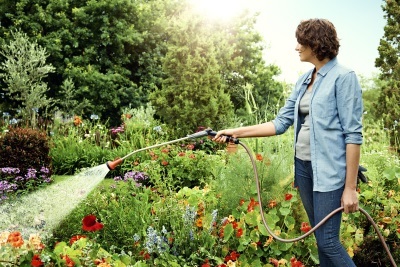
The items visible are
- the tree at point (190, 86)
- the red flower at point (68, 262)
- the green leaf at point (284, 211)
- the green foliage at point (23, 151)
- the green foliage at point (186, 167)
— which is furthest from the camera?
the tree at point (190, 86)

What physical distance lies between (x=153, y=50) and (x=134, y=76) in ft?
3.50

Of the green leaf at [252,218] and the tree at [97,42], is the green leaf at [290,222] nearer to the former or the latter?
the green leaf at [252,218]

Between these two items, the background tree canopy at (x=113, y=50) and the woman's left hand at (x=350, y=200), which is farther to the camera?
the background tree canopy at (x=113, y=50)

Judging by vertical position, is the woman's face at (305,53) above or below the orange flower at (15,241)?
above

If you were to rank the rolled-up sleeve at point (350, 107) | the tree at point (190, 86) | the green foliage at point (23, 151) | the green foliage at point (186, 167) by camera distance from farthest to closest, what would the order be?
the tree at point (190, 86)
the green foliage at point (23, 151)
the green foliage at point (186, 167)
the rolled-up sleeve at point (350, 107)

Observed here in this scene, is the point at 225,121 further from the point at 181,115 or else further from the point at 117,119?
the point at 117,119

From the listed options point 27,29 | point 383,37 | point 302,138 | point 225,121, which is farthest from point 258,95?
point 302,138

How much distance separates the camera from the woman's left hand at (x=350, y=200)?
105 inches

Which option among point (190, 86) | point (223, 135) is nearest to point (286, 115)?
point (223, 135)

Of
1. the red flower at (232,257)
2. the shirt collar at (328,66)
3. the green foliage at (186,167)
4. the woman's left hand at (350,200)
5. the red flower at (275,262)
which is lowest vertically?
the green foliage at (186,167)

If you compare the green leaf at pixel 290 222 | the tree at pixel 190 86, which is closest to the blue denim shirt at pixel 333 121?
the green leaf at pixel 290 222

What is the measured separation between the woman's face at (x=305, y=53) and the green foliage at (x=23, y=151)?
19.0 ft

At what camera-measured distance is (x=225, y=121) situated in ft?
34.3

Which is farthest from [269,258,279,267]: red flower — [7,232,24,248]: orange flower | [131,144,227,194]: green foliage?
[131,144,227,194]: green foliage
